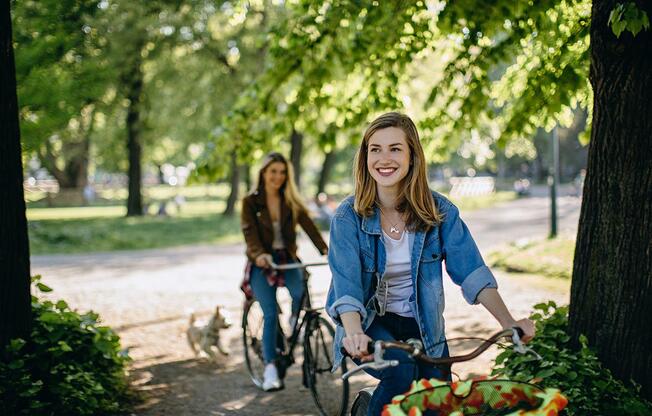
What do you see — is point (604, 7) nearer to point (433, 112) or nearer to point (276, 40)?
point (276, 40)

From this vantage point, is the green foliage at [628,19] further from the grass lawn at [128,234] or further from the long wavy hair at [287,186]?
the grass lawn at [128,234]

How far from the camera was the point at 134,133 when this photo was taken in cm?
2908

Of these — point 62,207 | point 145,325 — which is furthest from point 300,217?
point 62,207

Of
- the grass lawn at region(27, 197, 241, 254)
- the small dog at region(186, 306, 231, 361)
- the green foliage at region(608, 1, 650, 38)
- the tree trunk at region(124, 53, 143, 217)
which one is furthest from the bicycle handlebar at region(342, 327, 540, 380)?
the tree trunk at region(124, 53, 143, 217)

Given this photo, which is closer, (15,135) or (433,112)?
(15,135)

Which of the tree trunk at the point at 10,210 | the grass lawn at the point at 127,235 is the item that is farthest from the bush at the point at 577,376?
the grass lawn at the point at 127,235

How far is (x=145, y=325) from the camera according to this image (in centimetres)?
937

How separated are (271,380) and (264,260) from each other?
1027 mm

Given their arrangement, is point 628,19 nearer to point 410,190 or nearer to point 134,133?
point 410,190

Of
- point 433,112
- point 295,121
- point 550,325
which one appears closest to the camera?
point 550,325

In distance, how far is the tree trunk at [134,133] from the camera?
26.2 meters

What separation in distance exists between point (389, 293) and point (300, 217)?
334 centimetres

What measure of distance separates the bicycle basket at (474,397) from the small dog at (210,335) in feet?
16.4

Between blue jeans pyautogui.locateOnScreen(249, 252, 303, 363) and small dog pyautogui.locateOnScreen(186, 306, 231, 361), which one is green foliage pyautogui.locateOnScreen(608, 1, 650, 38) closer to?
blue jeans pyautogui.locateOnScreen(249, 252, 303, 363)
